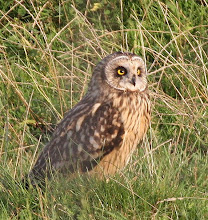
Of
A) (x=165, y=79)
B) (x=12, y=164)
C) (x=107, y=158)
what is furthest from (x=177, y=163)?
(x=165, y=79)

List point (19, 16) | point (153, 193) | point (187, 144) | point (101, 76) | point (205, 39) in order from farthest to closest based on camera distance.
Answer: point (19, 16) < point (205, 39) < point (187, 144) < point (101, 76) < point (153, 193)

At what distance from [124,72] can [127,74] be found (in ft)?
0.08

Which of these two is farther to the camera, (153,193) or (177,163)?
(177,163)

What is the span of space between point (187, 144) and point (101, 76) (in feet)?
3.27

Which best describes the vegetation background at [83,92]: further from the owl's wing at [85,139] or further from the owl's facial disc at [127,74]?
the owl's facial disc at [127,74]

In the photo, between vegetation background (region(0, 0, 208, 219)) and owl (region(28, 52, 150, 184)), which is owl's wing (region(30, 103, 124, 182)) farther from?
vegetation background (region(0, 0, 208, 219))

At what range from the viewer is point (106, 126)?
4887 mm

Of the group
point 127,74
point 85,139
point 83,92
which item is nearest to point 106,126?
point 85,139

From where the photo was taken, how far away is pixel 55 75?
6250mm

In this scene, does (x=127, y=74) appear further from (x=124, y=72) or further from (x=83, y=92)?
(x=83, y=92)

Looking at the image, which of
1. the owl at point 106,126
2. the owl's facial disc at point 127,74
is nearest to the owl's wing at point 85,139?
the owl at point 106,126

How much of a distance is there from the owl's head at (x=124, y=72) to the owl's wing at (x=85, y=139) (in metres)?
0.18

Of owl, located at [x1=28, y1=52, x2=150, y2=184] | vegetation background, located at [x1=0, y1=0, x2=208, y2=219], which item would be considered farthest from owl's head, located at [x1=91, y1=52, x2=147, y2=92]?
vegetation background, located at [x1=0, y1=0, x2=208, y2=219]

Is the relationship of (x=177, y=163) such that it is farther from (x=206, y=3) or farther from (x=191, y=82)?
(x=206, y=3)
